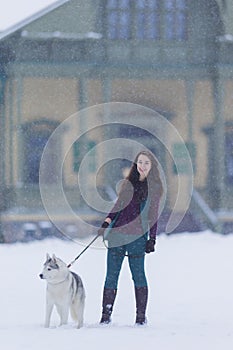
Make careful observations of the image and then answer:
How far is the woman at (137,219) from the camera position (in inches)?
341

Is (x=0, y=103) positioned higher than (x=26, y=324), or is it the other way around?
(x=0, y=103)

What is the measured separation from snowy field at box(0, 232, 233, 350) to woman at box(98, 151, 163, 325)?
0.55m

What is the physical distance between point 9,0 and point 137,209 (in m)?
19.0

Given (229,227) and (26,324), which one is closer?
(26,324)

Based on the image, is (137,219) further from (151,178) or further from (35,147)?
(35,147)

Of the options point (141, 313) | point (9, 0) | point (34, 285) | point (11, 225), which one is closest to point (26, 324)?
point (141, 313)

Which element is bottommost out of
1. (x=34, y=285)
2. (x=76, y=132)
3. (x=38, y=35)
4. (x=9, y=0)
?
(x=34, y=285)

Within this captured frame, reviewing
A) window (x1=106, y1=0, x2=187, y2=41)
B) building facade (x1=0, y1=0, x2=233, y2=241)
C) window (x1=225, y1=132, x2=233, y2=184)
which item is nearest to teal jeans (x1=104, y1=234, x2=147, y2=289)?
building facade (x1=0, y1=0, x2=233, y2=241)

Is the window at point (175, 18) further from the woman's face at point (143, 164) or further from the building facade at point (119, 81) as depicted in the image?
the woman's face at point (143, 164)

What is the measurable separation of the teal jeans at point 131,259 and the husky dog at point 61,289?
12.5 inches

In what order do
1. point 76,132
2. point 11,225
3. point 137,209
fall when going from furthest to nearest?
point 76,132 < point 11,225 < point 137,209

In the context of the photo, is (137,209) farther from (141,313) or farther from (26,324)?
(26,324)

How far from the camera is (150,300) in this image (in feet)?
39.7

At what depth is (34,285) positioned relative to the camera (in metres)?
13.5
